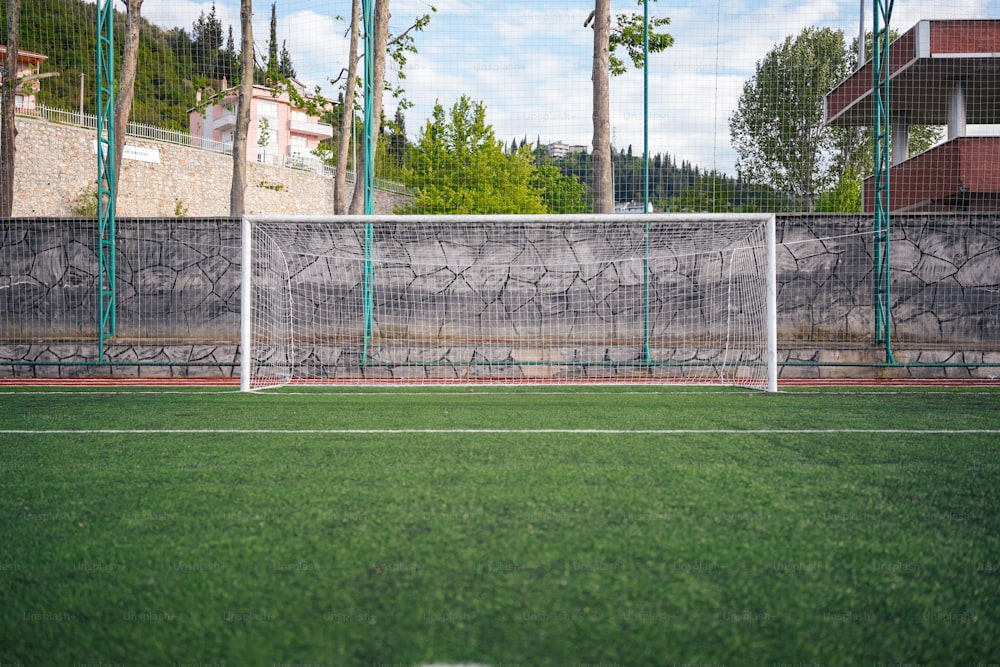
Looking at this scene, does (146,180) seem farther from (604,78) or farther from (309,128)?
(309,128)

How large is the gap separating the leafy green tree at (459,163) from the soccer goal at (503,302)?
1.64ft

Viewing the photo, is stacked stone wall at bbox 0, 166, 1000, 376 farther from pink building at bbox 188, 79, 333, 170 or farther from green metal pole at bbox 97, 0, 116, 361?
pink building at bbox 188, 79, 333, 170

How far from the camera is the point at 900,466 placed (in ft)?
11.3

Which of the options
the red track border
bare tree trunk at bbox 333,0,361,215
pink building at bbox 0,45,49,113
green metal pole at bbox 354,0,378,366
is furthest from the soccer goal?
pink building at bbox 0,45,49,113

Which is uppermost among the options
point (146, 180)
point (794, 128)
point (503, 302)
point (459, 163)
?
point (146, 180)

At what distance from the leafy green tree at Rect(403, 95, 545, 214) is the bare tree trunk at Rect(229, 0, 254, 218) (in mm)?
3764

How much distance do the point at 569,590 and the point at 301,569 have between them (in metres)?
0.75

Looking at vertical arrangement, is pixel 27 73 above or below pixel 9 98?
above

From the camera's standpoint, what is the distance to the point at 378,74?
977 centimetres

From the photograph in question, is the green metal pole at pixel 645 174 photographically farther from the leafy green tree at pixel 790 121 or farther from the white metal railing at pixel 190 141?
the white metal railing at pixel 190 141

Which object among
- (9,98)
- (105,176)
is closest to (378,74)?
(105,176)

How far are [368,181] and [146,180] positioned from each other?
1922cm

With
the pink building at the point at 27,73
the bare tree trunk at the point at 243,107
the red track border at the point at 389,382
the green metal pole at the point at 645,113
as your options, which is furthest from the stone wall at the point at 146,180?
the green metal pole at the point at 645,113

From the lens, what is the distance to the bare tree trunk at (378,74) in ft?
31.9
